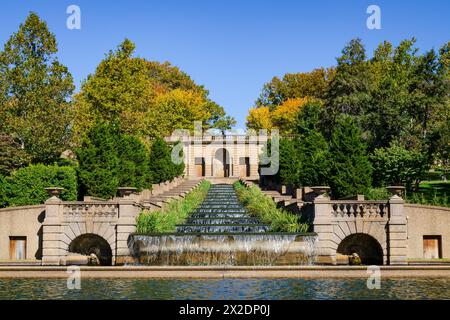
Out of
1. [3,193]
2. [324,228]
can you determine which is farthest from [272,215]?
[3,193]

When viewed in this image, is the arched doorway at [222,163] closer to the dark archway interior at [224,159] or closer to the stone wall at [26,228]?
the dark archway interior at [224,159]

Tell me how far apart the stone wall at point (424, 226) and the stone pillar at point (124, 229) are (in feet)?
42.3

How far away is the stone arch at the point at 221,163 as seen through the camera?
3418 inches

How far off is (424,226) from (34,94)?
32319mm

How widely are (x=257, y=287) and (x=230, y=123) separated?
77.8 m

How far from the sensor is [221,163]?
88375mm

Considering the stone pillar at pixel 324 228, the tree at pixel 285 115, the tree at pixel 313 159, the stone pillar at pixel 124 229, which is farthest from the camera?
the tree at pixel 285 115

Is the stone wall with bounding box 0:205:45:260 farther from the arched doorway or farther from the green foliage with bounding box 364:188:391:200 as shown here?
the arched doorway

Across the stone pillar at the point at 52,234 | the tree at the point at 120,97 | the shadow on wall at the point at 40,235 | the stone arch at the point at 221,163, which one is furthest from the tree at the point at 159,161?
the stone arch at the point at 221,163

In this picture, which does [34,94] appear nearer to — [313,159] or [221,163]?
[313,159]

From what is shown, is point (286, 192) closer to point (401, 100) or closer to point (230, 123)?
point (401, 100)

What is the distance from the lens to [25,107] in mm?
47719

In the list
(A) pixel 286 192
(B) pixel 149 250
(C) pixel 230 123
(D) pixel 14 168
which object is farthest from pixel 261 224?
(C) pixel 230 123

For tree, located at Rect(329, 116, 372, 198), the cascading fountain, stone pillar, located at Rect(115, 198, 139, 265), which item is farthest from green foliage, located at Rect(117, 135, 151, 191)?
tree, located at Rect(329, 116, 372, 198)
